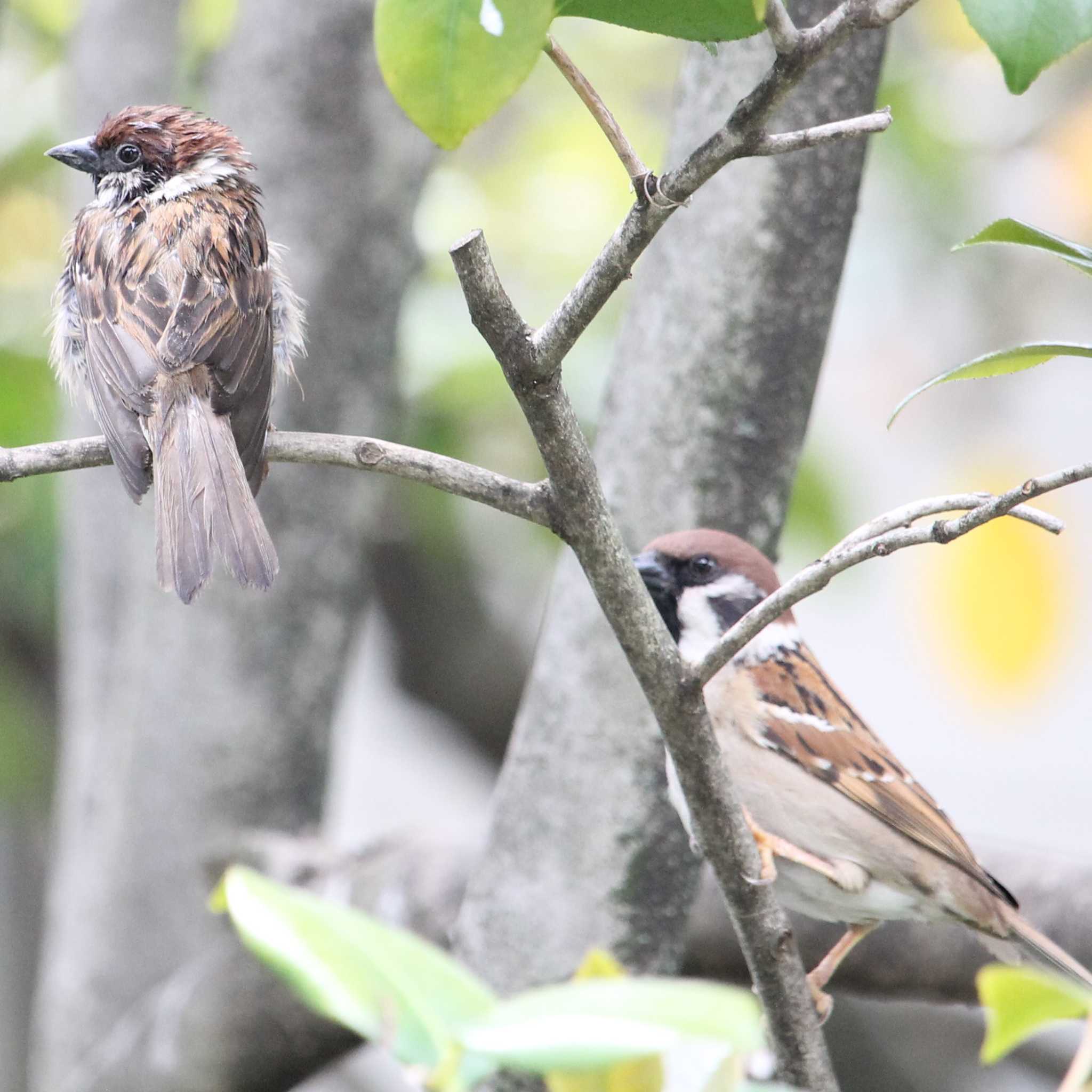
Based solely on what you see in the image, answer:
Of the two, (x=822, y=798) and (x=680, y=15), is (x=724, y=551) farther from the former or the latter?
(x=680, y=15)

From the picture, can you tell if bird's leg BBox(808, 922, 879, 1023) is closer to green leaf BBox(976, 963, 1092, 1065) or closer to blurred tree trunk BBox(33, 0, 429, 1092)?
green leaf BBox(976, 963, 1092, 1065)

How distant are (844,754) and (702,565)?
1.63 ft

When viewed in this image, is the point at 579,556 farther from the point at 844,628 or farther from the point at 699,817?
the point at 844,628

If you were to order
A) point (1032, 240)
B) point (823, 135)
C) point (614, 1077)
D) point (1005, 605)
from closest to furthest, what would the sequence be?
point (614, 1077), point (823, 135), point (1032, 240), point (1005, 605)

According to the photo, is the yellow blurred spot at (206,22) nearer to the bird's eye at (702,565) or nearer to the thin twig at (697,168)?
the bird's eye at (702,565)

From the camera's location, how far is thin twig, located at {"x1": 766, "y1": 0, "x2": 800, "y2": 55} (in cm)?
129

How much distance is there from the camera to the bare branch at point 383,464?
65.5 inches

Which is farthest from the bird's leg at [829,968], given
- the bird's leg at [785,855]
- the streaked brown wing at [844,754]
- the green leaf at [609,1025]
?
the green leaf at [609,1025]

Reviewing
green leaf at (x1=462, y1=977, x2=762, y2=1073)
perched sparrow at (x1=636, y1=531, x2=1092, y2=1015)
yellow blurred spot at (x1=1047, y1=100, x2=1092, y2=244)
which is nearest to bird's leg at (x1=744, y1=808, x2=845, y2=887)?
perched sparrow at (x1=636, y1=531, x2=1092, y2=1015)

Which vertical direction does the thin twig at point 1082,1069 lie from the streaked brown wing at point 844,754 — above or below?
below

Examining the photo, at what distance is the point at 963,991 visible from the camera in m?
3.21

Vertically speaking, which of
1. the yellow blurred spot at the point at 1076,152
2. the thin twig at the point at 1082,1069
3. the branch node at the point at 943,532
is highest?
the yellow blurred spot at the point at 1076,152

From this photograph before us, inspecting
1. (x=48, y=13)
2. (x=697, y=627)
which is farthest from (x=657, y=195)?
(x=48, y=13)

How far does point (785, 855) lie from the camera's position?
8.48ft
